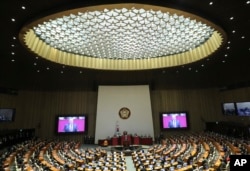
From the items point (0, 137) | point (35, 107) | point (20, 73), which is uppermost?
point (20, 73)

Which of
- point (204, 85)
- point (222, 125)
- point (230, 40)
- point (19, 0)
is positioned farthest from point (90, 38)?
point (222, 125)

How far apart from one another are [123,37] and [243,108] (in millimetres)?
16370

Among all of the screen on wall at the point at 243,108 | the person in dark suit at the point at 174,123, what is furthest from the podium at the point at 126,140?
Result: the screen on wall at the point at 243,108

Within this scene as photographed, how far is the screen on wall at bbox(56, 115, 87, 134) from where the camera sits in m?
23.2

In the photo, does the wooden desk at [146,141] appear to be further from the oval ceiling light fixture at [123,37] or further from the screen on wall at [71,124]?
the oval ceiling light fixture at [123,37]

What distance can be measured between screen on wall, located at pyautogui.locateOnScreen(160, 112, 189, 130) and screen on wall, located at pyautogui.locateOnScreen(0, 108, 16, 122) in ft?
57.7

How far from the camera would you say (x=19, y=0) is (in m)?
8.04

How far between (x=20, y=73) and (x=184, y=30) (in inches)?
579

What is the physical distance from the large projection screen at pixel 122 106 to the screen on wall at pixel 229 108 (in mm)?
9609

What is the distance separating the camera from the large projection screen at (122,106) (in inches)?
902

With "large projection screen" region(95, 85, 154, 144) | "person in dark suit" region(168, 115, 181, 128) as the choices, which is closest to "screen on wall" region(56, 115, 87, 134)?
"large projection screen" region(95, 85, 154, 144)

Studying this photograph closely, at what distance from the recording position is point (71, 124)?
2341 centimetres

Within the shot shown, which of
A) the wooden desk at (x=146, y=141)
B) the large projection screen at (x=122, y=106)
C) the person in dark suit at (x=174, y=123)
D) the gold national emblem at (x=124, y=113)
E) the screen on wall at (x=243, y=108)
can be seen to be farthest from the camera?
the person in dark suit at (x=174, y=123)

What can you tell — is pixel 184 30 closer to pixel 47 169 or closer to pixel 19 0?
pixel 19 0
